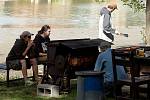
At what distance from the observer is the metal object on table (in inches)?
396

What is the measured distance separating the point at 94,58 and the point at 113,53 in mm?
2458

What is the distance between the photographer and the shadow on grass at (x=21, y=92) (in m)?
9.71

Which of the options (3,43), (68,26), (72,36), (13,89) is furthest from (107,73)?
(68,26)

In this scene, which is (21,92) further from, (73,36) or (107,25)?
(73,36)

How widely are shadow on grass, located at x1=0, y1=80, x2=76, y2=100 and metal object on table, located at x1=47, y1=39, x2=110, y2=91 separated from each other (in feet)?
1.21

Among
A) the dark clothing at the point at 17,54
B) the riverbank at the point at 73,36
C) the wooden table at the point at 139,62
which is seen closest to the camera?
the wooden table at the point at 139,62

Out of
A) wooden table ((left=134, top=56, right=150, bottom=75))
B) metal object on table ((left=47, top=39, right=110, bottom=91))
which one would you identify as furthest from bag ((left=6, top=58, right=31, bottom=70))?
wooden table ((left=134, top=56, right=150, bottom=75))

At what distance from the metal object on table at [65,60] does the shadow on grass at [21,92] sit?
37 cm

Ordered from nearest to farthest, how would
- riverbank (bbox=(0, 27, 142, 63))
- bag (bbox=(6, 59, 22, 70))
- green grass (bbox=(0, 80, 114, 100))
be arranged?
green grass (bbox=(0, 80, 114, 100)) → bag (bbox=(6, 59, 22, 70)) → riverbank (bbox=(0, 27, 142, 63))

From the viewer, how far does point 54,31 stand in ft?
93.4

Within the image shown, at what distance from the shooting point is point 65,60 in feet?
33.1

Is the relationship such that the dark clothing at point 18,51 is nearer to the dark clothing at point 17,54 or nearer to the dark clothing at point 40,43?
the dark clothing at point 17,54

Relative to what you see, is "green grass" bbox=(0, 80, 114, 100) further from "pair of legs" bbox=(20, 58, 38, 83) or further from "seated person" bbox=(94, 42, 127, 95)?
"seated person" bbox=(94, 42, 127, 95)

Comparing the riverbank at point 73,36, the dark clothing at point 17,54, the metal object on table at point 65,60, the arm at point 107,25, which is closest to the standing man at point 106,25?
the arm at point 107,25
